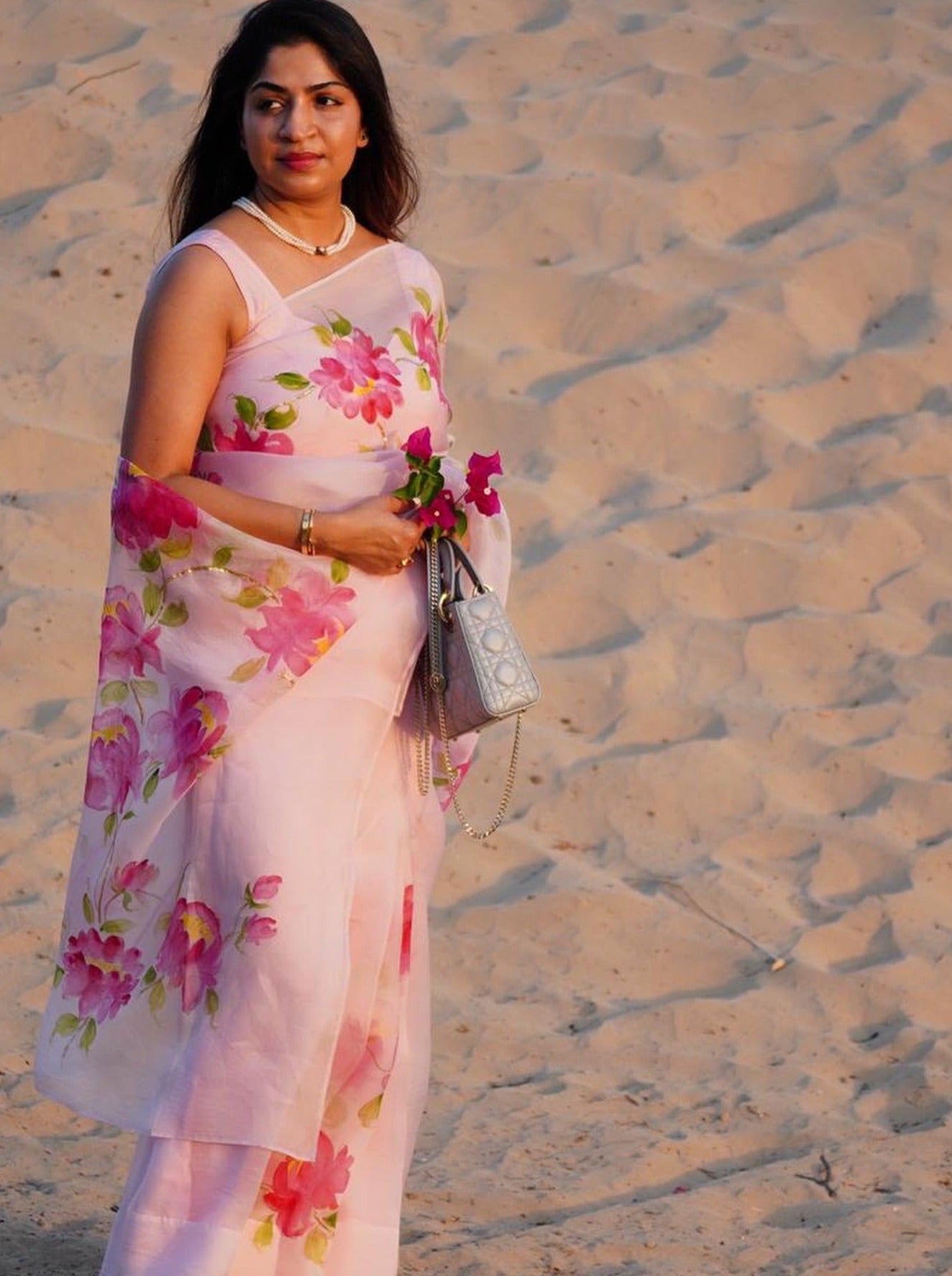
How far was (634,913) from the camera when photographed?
4.52 m

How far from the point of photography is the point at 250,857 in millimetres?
2744

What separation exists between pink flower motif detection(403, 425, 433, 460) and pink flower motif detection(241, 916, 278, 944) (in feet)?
2.08

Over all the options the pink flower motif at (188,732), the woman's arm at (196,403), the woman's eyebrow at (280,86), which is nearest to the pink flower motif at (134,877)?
the pink flower motif at (188,732)

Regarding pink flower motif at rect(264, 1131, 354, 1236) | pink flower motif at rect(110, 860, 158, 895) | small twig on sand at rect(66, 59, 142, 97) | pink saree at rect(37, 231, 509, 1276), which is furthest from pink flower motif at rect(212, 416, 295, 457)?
small twig on sand at rect(66, 59, 142, 97)

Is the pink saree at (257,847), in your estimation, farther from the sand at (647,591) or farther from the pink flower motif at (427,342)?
the sand at (647,591)

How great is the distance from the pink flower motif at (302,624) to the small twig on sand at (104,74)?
372 cm

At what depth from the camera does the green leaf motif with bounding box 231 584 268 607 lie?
9.23 ft

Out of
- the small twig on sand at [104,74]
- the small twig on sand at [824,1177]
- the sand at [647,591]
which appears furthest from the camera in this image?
the small twig on sand at [104,74]

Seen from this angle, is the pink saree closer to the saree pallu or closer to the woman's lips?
the saree pallu

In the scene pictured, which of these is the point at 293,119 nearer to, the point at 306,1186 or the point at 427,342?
the point at 427,342

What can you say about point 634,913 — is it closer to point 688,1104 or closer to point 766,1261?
point 688,1104

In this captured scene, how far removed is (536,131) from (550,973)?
2840 millimetres

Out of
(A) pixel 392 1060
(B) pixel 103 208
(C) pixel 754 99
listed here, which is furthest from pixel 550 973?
(C) pixel 754 99

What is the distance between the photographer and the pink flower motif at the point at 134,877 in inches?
111
